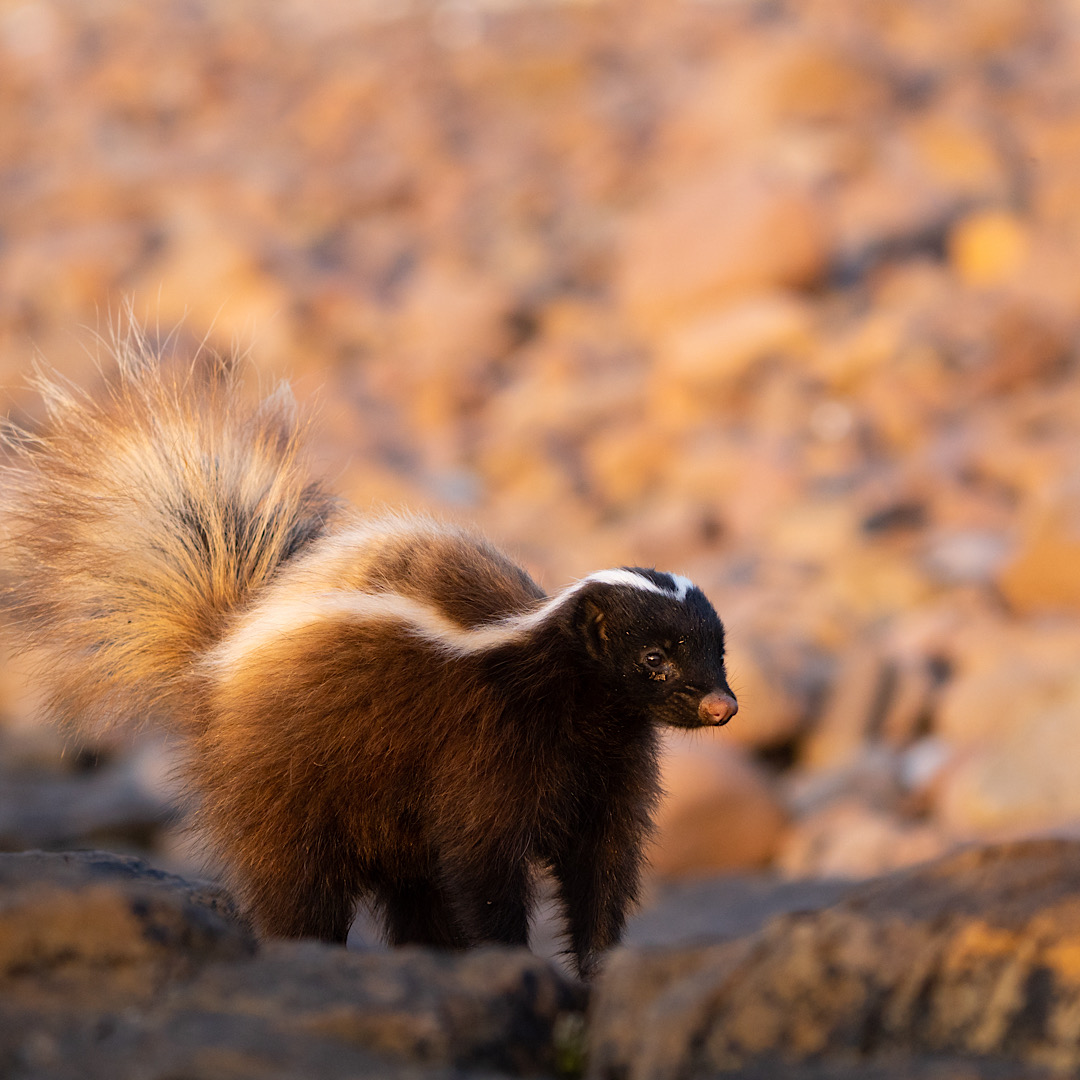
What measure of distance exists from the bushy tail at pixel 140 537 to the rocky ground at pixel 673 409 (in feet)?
1.49

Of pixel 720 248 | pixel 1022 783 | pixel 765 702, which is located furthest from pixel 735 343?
pixel 1022 783

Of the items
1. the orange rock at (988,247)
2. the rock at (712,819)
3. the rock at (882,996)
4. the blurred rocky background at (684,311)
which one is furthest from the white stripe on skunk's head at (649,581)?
the orange rock at (988,247)

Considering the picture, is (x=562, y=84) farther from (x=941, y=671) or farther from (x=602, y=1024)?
(x=602, y=1024)

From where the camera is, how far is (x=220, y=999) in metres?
2.98

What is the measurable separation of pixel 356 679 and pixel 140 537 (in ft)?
3.93

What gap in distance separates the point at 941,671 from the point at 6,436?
10.8m

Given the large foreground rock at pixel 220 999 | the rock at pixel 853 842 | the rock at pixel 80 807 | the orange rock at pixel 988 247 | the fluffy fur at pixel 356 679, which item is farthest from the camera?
the orange rock at pixel 988 247

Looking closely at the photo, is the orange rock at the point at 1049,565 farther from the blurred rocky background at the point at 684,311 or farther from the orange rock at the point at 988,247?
the orange rock at the point at 988,247

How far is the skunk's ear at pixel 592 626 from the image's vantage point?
4.88m

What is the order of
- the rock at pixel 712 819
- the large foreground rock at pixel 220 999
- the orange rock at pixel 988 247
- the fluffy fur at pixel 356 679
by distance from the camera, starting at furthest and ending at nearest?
the orange rock at pixel 988 247 < the rock at pixel 712 819 < the fluffy fur at pixel 356 679 < the large foreground rock at pixel 220 999

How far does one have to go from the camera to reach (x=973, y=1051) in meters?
2.80

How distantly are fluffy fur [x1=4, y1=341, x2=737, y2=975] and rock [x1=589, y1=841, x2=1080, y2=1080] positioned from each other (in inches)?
64.8

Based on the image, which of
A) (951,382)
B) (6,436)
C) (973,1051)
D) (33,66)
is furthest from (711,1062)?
(33,66)

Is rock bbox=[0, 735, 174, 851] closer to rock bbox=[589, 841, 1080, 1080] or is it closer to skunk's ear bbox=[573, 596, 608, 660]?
skunk's ear bbox=[573, 596, 608, 660]
